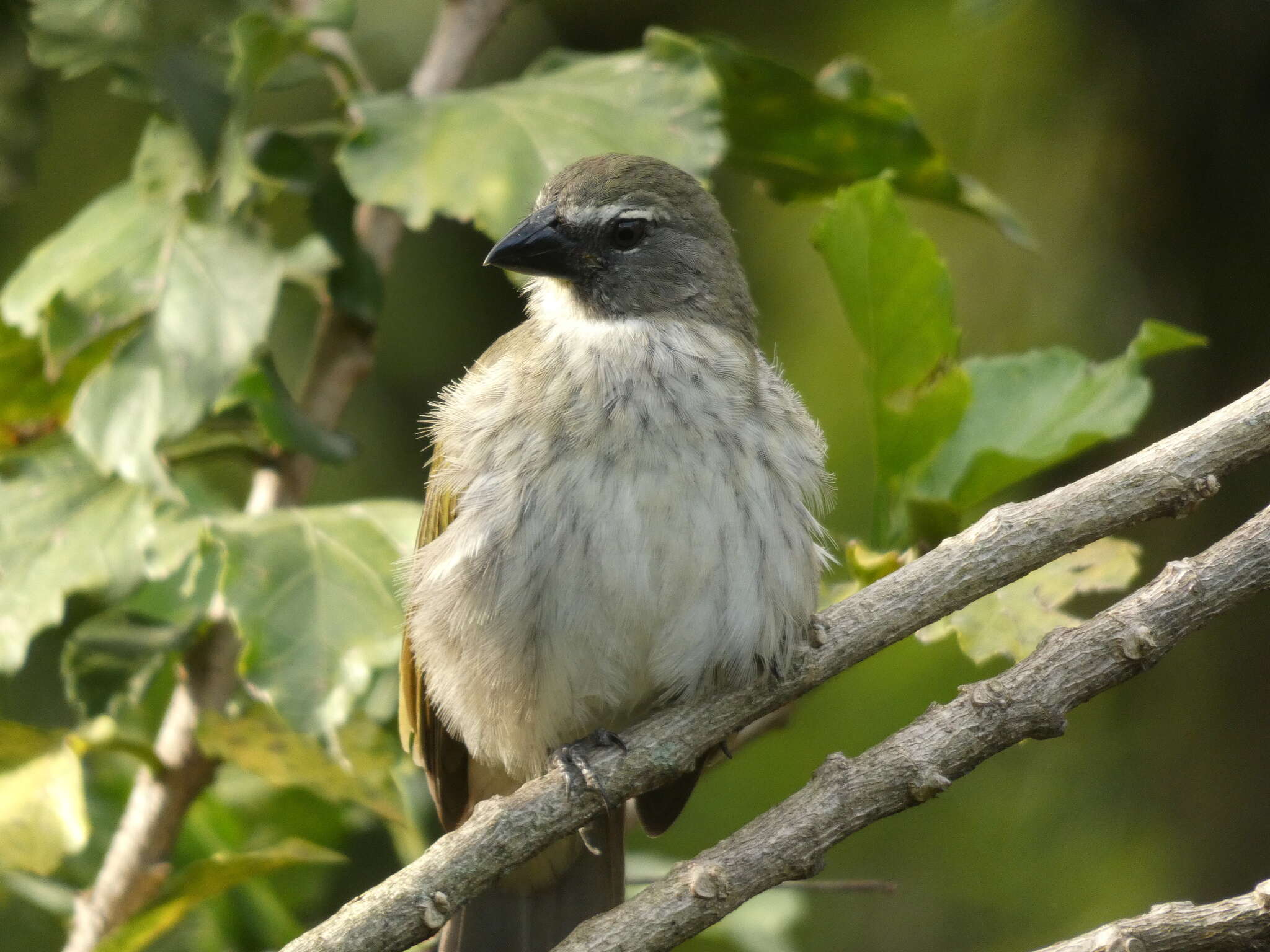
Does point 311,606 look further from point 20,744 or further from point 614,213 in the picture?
point 614,213

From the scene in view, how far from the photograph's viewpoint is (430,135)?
2.80m

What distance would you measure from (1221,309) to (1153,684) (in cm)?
97

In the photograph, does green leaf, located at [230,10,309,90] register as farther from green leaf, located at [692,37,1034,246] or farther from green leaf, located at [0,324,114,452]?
green leaf, located at [692,37,1034,246]

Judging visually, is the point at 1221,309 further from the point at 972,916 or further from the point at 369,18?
the point at 369,18

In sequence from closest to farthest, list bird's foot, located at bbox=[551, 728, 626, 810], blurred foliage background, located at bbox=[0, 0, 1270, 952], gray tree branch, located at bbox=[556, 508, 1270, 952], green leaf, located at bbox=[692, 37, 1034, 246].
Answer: gray tree branch, located at bbox=[556, 508, 1270, 952]
bird's foot, located at bbox=[551, 728, 626, 810]
green leaf, located at bbox=[692, 37, 1034, 246]
blurred foliage background, located at bbox=[0, 0, 1270, 952]

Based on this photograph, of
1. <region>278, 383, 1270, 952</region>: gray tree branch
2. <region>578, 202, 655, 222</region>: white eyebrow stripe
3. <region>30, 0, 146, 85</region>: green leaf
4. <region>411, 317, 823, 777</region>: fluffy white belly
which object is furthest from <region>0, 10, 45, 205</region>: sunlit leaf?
<region>578, 202, 655, 222</region>: white eyebrow stripe

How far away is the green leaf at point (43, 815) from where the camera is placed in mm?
2559

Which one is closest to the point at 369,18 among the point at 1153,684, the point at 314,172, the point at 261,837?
the point at 314,172

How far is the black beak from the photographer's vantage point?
3.02 metres

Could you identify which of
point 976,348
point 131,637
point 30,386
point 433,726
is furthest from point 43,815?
point 976,348

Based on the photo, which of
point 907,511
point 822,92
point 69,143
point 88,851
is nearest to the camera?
point 907,511

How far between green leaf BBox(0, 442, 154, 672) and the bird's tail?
107 centimetres

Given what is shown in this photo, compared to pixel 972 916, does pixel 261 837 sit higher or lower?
higher

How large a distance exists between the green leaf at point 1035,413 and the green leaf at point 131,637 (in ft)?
4.73
